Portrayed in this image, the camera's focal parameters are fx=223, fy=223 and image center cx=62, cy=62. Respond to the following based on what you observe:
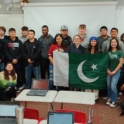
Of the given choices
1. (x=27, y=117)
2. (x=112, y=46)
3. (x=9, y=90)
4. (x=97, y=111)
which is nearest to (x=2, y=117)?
(x=27, y=117)

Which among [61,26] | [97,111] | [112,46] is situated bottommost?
[97,111]

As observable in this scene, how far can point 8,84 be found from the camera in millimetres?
4465

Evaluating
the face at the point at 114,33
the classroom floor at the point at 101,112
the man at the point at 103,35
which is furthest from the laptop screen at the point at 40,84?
the face at the point at 114,33

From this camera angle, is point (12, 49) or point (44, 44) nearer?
point (12, 49)

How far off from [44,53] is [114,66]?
1.80 metres

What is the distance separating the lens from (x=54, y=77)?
4.79 metres

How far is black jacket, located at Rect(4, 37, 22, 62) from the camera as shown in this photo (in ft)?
16.8

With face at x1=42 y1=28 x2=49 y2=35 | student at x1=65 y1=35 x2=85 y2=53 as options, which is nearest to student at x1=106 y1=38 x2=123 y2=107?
student at x1=65 y1=35 x2=85 y2=53

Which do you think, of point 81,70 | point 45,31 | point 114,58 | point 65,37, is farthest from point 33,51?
point 114,58

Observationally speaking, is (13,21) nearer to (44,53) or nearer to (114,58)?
(44,53)

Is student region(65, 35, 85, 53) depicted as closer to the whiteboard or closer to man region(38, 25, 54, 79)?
man region(38, 25, 54, 79)

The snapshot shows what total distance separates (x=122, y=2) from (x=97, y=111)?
2948 millimetres

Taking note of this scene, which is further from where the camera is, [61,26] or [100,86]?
[61,26]

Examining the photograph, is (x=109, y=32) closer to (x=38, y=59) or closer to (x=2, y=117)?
(x=38, y=59)
